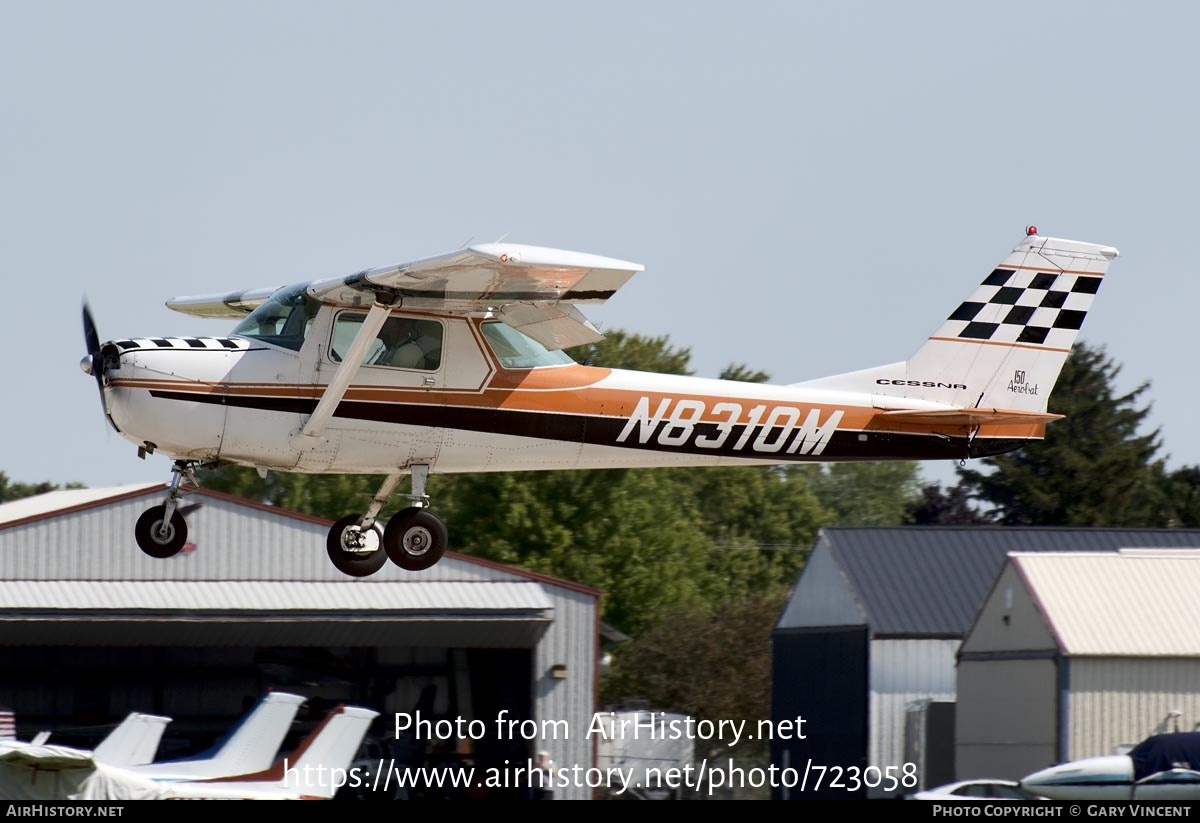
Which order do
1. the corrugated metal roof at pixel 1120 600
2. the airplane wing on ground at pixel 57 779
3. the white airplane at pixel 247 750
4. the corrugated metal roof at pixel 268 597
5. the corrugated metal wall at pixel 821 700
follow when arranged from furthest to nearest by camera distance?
the corrugated metal wall at pixel 821 700
the corrugated metal roof at pixel 268 597
the corrugated metal roof at pixel 1120 600
the white airplane at pixel 247 750
the airplane wing on ground at pixel 57 779

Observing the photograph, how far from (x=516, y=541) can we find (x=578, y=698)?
672 inches

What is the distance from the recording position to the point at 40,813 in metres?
12.9

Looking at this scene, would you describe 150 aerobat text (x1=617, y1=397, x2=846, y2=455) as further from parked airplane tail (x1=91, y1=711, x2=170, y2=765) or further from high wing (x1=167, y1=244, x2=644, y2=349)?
parked airplane tail (x1=91, y1=711, x2=170, y2=765)

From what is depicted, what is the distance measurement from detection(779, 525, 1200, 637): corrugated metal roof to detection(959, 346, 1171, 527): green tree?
2085 centimetres

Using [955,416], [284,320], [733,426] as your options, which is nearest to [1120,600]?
[955,416]

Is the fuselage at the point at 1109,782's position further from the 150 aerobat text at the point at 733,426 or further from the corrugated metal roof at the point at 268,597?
the corrugated metal roof at the point at 268,597

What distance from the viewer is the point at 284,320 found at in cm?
1388

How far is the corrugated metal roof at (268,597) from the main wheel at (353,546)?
11.6 m

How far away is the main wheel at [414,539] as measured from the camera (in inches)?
565

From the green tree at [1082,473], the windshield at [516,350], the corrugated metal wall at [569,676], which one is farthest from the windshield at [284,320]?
the green tree at [1082,473]

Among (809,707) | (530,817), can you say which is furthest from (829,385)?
(809,707)

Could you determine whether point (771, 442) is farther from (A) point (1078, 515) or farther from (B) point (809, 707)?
(A) point (1078, 515)

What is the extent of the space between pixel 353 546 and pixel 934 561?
19.7 metres

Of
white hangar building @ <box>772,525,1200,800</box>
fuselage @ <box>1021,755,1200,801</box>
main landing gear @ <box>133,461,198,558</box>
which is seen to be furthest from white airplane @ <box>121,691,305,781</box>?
white hangar building @ <box>772,525,1200,800</box>
